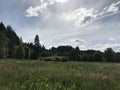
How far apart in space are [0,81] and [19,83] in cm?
69

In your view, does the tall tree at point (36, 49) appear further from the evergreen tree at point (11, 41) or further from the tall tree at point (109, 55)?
the tall tree at point (109, 55)

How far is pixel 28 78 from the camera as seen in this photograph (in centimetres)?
1032

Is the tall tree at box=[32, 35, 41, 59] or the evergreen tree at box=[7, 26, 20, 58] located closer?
the evergreen tree at box=[7, 26, 20, 58]

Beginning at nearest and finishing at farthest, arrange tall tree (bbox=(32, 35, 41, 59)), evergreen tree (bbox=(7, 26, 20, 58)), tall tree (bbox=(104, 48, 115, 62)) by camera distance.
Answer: evergreen tree (bbox=(7, 26, 20, 58)) < tall tree (bbox=(32, 35, 41, 59)) < tall tree (bbox=(104, 48, 115, 62))

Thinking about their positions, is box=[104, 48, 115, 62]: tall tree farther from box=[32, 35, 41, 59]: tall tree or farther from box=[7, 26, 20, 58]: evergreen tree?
box=[7, 26, 20, 58]: evergreen tree

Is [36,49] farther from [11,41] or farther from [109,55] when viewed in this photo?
[109,55]

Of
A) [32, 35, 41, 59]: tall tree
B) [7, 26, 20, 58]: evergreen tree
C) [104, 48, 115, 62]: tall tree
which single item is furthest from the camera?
[104, 48, 115, 62]: tall tree

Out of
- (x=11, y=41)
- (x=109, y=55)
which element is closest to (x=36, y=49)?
(x=11, y=41)

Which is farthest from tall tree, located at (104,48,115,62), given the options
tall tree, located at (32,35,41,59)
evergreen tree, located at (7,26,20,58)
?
evergreen tree, located at (7,26,20,58)

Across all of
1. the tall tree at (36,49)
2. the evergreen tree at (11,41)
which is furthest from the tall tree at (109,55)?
the evergreen tree at (11,41)

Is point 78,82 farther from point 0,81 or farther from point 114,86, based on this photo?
point 0,81

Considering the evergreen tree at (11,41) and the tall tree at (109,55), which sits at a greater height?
the evergreen tree at (11,41)

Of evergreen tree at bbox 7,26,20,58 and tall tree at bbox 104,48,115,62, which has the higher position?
evergreen tree at bbox 7,26,20,58

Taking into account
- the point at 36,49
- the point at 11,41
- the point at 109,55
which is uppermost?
the point at 11,41
